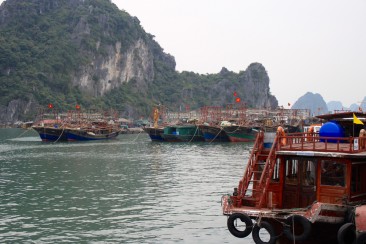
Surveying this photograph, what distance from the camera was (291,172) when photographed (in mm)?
14672

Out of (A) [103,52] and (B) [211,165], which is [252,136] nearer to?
(B) [211,165]

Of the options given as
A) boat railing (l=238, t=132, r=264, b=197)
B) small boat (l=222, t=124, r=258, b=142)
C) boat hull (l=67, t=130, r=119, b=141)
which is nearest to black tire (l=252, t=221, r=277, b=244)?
boat railing (l=238, t=132, r=264, b=197)

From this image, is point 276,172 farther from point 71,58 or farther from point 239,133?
point 71,58

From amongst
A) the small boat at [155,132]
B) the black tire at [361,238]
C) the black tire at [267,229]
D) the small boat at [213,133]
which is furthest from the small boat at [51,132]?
the black tire at [361,238]

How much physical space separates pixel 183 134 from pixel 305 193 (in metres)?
60.8

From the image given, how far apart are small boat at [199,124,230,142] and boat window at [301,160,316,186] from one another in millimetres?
54626

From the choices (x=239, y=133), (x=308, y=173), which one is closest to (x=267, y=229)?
(x=308, y=173)

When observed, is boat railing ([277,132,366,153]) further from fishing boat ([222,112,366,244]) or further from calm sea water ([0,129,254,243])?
calm sea water ([0,129,254,243])

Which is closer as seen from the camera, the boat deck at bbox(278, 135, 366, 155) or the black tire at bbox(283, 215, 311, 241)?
the black tire at bbox(283, 215, 311, 241)

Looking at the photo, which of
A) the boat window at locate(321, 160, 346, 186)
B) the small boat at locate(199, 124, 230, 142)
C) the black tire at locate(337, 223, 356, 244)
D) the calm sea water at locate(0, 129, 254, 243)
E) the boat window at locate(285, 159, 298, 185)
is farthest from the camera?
the small boat at locate(199, 124, 230, 142)

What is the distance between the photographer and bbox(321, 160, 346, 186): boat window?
13.7 m

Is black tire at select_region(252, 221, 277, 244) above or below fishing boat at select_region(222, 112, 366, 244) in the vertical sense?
below

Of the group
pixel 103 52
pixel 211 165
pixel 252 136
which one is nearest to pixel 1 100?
pixel 103 52

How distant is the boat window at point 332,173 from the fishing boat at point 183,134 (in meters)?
59.4
